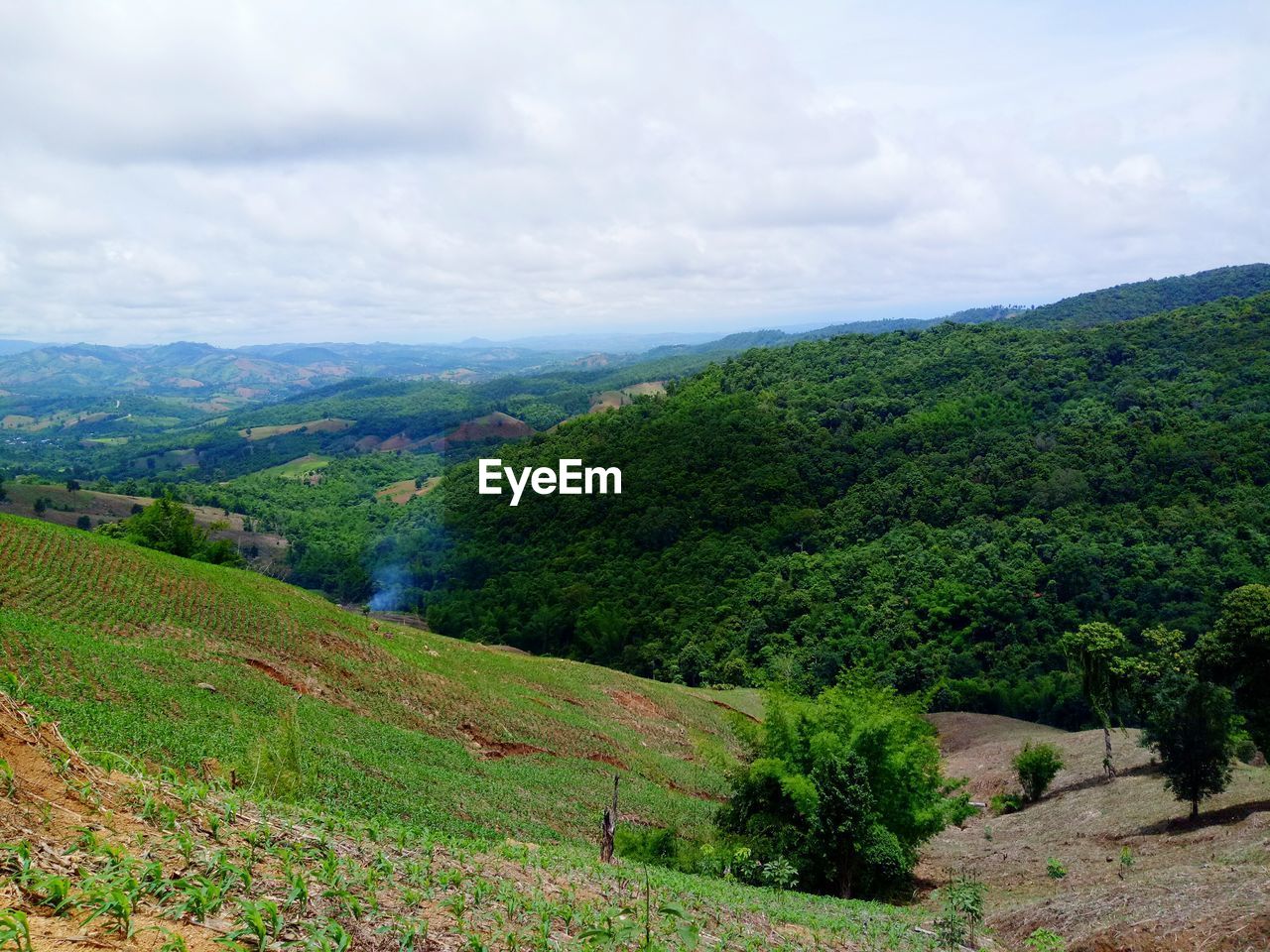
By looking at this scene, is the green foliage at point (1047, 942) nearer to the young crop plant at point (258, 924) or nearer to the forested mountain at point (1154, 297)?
the young crop plant at point (258, 924)

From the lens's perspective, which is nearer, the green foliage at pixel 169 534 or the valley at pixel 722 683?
the valley at pixel 722 683

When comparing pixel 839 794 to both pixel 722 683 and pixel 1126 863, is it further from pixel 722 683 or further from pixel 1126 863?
pixel 722 683

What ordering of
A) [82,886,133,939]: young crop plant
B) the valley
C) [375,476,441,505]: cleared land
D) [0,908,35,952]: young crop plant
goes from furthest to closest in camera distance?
[375,476,441,505]: cleared land
the valley
[82,886,133,939]: young crop plant
[0,908,35,952]: young crop plant

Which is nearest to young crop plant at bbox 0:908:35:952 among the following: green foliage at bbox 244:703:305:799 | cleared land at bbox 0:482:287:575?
green foliage at bbox 244:703:305:799

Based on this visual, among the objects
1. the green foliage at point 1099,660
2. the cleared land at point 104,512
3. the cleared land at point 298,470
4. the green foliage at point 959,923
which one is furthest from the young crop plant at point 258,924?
the cleared land at point 298,470

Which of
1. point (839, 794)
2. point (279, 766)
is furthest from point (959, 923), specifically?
point (279, 766)

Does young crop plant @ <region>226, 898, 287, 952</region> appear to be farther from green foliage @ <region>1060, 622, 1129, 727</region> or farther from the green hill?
green foliage @ <region>1060, 622, 1129, 727</region>

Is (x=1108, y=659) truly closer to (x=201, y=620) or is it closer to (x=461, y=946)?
(x=461, y=946)
